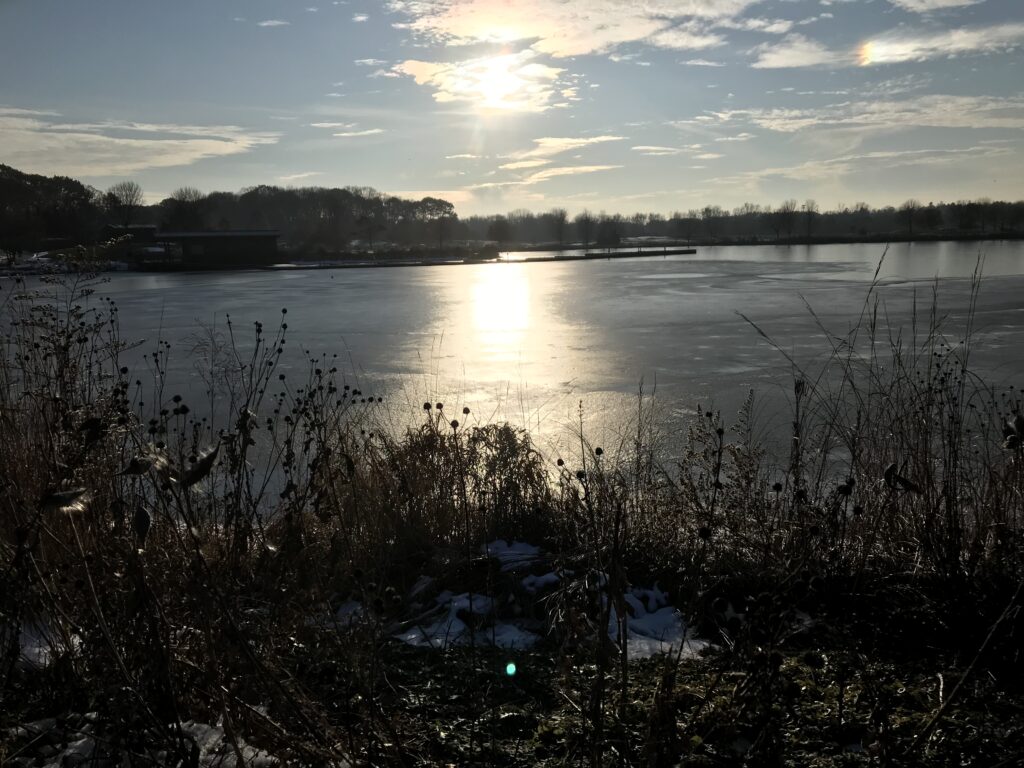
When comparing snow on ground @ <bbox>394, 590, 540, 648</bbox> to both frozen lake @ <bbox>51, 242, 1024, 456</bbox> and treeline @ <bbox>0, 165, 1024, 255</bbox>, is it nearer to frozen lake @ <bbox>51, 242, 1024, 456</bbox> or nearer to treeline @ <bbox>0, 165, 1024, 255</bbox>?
frozen lake @ <bbox>51, 242, 1024, 456</bbox>

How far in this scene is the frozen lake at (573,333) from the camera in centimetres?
998

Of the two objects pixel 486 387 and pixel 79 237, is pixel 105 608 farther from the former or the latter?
pixel 79 237

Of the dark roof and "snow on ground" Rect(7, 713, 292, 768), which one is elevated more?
the dark roof

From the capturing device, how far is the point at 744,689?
1.74 metres

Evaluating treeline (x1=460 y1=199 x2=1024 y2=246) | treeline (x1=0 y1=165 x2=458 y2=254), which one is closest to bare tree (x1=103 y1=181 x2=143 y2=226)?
treeline (x1=0 y1=165 x2=458 y2=254)

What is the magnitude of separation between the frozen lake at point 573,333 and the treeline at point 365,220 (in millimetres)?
35807

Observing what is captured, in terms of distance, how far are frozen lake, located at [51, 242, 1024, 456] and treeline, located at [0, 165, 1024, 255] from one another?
1410 inches

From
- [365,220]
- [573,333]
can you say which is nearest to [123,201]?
[365,220]

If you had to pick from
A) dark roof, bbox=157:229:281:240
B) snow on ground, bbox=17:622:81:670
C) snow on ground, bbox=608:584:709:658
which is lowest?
snow on ground, bbox=608:584:709:658

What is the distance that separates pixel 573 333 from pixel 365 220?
9761 centimetres

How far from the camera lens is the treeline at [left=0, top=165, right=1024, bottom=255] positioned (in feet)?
231

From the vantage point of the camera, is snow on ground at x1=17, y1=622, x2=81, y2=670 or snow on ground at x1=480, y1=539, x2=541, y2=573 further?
snow on ground at x1=480, y1=539, x2=541, y2=573

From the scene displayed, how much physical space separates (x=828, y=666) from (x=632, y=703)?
2.42 ft

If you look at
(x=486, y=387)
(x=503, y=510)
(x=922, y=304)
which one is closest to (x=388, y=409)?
(x=486, y=387)
